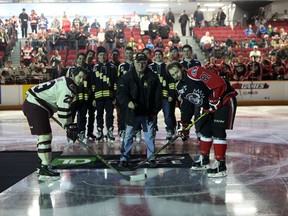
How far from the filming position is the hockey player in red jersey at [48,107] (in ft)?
15.3

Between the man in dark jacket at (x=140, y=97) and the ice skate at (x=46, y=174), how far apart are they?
35.8 inches

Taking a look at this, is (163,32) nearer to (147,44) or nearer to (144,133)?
(147,44)

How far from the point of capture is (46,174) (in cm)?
498

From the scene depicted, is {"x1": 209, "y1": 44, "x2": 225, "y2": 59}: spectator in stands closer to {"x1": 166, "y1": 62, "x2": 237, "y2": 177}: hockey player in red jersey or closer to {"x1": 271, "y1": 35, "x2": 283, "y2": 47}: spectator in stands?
{"x1": 271, "y1": 35, "x2": 283, "y2": 47}: spectator in stands

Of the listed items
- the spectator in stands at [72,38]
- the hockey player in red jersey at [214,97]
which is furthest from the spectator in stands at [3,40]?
the hockey player in red jersey at [214,97]

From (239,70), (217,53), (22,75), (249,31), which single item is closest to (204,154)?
(239,70)

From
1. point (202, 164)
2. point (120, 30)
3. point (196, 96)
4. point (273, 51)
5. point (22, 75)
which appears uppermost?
point (120, 30)

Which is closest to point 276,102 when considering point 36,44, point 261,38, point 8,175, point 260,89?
point 260,89

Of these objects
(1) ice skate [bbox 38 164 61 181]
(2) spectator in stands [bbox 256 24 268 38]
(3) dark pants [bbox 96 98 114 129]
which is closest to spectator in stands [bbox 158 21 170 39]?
(2) spectator in stands [bbox 256 24 268 38]

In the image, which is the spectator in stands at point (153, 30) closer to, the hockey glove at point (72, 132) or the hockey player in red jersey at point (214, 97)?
the hockey player in red jersey at point (214, 97)

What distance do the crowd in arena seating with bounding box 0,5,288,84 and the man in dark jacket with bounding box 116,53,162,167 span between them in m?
6.23

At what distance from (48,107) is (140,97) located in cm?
114

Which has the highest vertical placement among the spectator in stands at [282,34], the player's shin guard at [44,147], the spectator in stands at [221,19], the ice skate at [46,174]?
the spectator in stands at [221,19]

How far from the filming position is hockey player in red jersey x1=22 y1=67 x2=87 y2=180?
15.3 ft
